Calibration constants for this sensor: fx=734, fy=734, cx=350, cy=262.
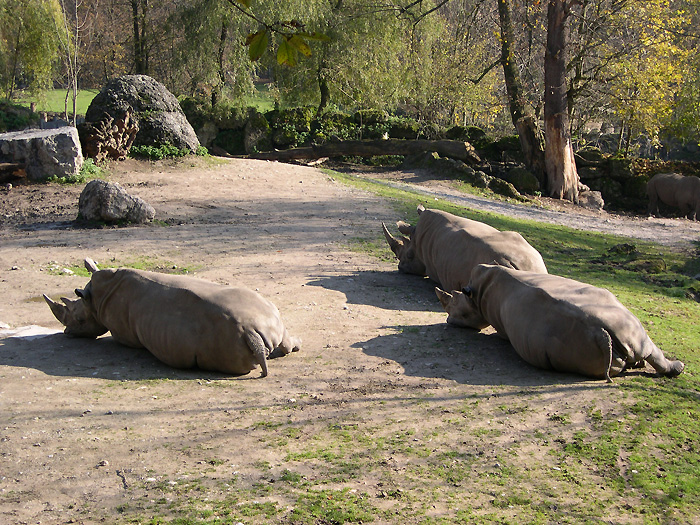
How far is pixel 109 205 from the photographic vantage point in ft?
42.8

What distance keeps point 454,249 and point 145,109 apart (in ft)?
39.2

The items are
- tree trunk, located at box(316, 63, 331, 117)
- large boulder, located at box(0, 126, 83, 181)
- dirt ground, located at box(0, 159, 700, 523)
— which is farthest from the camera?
tree trunk, located at box(316, 63, 331, 117)

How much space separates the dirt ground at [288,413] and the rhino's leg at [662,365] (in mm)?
640

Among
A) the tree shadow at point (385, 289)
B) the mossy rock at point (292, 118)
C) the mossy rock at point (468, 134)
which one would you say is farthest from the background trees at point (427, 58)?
the tree shadow at point (385, 289)

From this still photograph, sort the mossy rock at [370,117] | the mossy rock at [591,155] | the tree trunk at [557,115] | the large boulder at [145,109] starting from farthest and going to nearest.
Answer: the mossy rock at [370,117], the mossy rock at [591,155], the tree trunk at [557,115], the large boulder at [145,109]

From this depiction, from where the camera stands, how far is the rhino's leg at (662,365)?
21.3 ft

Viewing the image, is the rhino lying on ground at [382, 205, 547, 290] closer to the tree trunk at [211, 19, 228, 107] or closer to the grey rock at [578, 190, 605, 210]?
the grey rock at [578, 190, 605, 210]

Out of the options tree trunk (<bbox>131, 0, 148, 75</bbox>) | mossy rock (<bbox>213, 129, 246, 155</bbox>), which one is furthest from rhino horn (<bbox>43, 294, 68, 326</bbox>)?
tree trunk (<bbox>131, 0, 148, 75</bbox>)

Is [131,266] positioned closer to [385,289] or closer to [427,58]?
[385,289]

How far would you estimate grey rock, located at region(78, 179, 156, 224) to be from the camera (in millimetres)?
13039

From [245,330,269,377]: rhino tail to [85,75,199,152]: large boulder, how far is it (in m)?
13.0

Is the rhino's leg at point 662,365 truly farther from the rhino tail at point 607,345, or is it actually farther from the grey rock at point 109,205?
the grey rock at point 109,205

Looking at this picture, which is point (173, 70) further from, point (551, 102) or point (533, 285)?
point (533, 285)

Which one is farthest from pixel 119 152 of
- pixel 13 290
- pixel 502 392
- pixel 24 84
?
pixel 24 84
